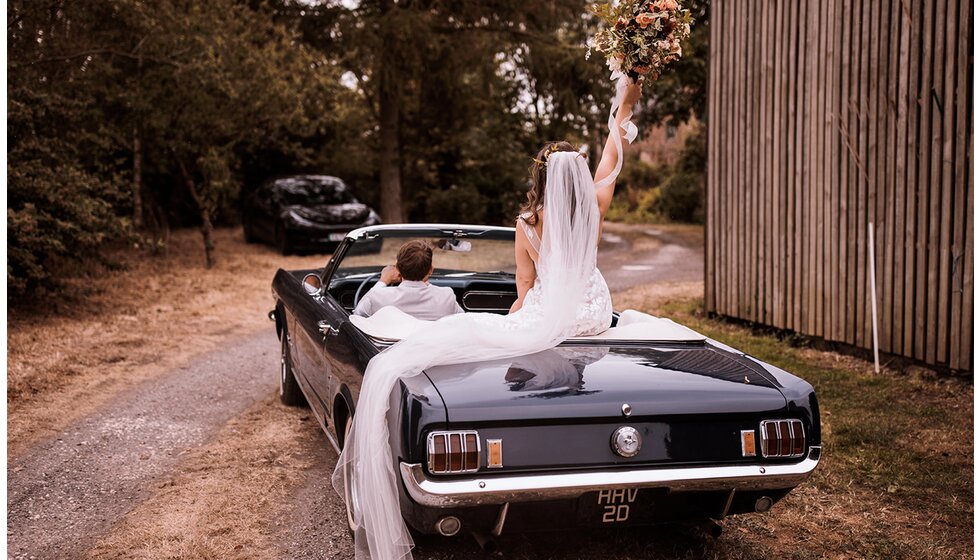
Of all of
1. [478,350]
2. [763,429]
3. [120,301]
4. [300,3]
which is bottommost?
[120,301]

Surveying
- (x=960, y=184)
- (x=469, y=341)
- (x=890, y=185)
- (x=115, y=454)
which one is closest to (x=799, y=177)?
(x=890, y=185)

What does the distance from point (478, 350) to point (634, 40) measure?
165 centimetres

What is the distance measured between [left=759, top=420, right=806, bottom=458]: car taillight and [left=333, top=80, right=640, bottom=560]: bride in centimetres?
94

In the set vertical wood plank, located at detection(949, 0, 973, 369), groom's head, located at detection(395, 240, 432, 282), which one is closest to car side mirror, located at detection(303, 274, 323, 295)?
groom's head, located at detection(395, 240, 432, 282)

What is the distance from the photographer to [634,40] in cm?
414

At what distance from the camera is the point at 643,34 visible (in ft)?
13.6

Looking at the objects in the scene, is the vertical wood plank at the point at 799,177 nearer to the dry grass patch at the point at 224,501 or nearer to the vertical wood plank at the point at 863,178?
the vertical wood plank at the point at 863,178

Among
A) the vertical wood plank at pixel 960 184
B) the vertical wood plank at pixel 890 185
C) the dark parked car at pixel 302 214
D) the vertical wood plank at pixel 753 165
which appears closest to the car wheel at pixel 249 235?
the dark parked car at pixel 302 214

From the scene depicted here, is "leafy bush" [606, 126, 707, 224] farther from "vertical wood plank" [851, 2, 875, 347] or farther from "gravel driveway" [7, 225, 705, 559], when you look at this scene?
"gravel driveway" [7, 225, 705, 559]

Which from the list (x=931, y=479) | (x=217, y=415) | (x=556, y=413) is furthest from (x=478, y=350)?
(x=217, y=415)

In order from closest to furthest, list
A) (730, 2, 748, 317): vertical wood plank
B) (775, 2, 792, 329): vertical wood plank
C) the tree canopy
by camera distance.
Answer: (775, 2, 792, 329): vertical wood plank, (730, 2, 748, 317): vertical wood plank, the tree canopy

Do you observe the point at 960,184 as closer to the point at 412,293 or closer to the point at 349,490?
the point at 412,293

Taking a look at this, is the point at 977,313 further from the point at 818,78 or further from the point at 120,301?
the point at 120,301

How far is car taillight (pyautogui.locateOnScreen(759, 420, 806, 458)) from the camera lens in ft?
11.0
